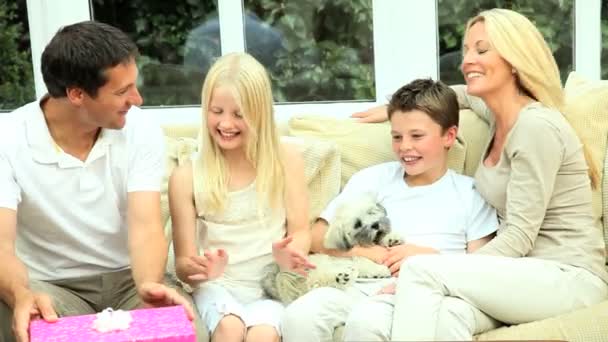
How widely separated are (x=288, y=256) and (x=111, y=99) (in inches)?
23.4

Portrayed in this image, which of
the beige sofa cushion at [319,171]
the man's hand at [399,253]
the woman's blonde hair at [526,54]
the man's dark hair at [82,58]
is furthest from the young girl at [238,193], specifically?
the woman's blonde hair at [526,54]

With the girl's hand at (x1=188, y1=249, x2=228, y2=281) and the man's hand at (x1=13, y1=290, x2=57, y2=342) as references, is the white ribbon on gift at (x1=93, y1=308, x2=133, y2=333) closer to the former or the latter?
the man's hand at (x1=13, y1=290, x2=57, y2=342)

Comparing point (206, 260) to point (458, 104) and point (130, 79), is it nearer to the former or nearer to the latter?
point (130, 79)

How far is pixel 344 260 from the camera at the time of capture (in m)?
2.39

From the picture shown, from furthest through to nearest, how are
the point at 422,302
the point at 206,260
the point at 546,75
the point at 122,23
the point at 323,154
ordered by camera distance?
the point at 122,23
the point at 323,154
the point at 546,75
the point at 206,260
the point at 422,302

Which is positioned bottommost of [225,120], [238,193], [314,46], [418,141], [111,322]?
[111,322]

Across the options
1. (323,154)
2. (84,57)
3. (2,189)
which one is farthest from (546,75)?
(2,189)

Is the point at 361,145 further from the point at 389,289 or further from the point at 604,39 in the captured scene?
the point at 604,39

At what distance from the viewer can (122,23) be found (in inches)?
123

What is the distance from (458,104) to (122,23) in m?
1.28

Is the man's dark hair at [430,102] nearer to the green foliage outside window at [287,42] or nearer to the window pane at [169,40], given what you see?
the green foliage outside window at [287,42]

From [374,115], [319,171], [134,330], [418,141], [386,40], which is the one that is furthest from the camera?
[386,40]

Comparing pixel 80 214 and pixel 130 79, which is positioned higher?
pixel 130 79

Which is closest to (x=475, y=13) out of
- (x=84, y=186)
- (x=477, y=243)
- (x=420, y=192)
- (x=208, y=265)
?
(x=420, y=192)
